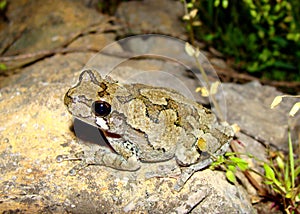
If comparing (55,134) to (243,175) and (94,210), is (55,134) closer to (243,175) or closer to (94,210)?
(94,210)

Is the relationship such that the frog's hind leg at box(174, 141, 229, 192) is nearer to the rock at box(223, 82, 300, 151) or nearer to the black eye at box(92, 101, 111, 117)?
the black eye at box(92, 101, 111, 117)

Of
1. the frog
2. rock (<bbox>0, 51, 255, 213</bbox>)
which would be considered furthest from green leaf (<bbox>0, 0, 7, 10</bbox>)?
the frog

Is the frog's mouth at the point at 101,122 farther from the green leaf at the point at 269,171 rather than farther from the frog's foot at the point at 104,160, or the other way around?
the green leaf at the point at 269,171

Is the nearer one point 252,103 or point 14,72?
point 252,103

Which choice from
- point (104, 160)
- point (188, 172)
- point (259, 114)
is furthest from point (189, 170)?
point (259, 114)

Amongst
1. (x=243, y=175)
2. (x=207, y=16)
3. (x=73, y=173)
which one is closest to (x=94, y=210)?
(x=73, y=173)

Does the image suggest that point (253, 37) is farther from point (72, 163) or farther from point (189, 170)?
point (72, 163)

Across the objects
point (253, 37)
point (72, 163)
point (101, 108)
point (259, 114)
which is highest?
point (101, 108)
